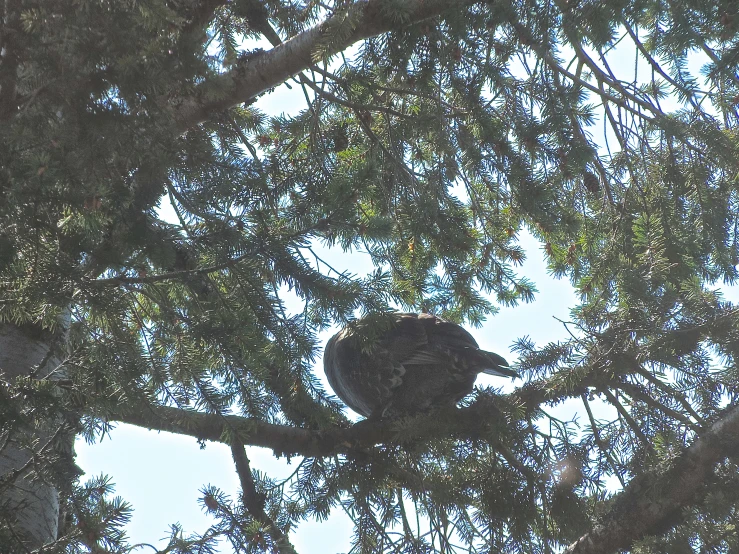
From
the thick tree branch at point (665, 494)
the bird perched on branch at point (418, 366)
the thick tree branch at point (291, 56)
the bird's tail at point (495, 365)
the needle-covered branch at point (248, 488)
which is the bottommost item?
the thick tree branch at point (665, 494)

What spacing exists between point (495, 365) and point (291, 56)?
5.50 feet

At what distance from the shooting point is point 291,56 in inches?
127

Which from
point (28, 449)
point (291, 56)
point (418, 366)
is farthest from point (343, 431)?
point (291, 56)

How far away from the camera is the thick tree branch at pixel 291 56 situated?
304 cm

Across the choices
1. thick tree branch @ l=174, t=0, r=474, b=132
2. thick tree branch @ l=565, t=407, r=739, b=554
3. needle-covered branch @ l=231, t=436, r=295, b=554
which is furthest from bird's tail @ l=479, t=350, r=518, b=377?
thick tree branch @ l=174, t=0, r=474, b=132

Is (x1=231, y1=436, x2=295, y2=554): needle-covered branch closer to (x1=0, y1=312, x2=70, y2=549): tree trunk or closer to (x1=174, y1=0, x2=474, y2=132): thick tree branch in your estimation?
(x1=0, y1=312, x2=70, y2=549): tree trunk

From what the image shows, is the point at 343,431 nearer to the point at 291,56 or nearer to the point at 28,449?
the point at 28,449

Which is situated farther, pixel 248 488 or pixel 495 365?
pixel 495 365

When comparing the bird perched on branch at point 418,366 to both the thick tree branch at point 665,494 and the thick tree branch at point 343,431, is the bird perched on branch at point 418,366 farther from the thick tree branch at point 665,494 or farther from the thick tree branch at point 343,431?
the thick tree branch at point 665,494

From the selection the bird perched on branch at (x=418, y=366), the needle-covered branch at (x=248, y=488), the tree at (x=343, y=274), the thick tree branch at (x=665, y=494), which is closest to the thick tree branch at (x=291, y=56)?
the tree at (x=343, y=274)

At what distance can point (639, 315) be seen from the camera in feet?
9.41

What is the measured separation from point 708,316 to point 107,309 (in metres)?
2.21

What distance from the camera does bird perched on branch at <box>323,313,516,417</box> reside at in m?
3.30

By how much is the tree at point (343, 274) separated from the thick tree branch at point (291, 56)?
12 mm
